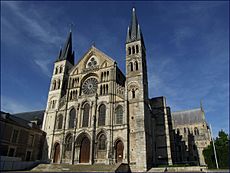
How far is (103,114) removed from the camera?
2828cm

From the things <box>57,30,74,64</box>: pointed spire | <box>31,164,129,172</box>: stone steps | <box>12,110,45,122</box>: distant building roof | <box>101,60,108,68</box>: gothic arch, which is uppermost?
<box>57,30,74,64</box>: pointed spire

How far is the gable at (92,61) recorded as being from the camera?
3218 centimetres

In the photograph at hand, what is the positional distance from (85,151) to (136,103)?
34.4 ft

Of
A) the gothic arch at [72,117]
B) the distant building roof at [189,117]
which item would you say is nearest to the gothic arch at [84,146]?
the gothic arch at [72,117]

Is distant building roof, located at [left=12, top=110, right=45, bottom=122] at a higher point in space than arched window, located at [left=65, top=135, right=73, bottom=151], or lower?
higher

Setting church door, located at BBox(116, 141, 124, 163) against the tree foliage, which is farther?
the tree foliage

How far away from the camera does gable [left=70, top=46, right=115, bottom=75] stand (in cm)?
3218

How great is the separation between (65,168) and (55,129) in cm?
919

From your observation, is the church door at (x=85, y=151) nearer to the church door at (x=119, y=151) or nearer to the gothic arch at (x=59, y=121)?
the church door at (x=119, y=151)

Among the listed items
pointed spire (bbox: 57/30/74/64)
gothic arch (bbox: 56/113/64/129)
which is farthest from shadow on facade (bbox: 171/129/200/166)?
pointed spire (bbox: 57/30/74/64)

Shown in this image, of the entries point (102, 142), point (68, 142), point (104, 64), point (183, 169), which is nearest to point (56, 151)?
point (68, 142)

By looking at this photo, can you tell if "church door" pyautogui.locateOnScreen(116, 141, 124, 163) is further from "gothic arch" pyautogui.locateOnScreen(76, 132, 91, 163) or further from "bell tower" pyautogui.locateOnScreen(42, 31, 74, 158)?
"bell tower" pyautogui.locateOnScreen(42, 31, 74, 158)

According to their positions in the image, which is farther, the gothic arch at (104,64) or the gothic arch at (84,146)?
the gothic arch at (104,64)

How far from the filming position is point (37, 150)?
3009 centimetres
